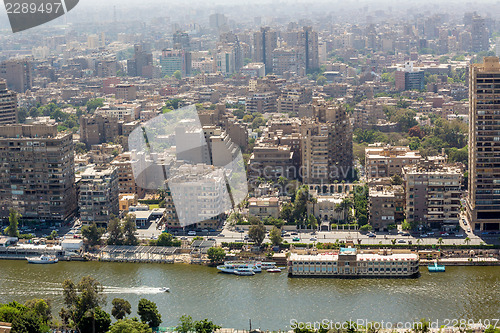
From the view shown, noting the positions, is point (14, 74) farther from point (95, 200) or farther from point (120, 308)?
point (120, 308)

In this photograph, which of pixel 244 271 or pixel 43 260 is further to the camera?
pixel 43 260

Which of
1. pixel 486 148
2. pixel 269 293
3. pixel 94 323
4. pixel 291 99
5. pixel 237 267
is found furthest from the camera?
pixel 291 99

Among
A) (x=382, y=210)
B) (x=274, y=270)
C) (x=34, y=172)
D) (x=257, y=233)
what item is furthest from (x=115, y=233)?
(x=382, y=210)

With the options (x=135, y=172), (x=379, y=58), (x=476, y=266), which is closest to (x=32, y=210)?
(x=135, y=172)

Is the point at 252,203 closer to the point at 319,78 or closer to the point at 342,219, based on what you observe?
the point at 342,219

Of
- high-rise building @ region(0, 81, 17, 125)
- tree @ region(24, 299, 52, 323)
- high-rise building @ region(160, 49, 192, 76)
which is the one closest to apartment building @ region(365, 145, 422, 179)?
tree @ region(24, 299, 52, 323)

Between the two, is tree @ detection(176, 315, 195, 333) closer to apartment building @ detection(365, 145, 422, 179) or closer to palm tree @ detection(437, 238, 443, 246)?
palm tree @ detection(437, 238, 443, 246)
